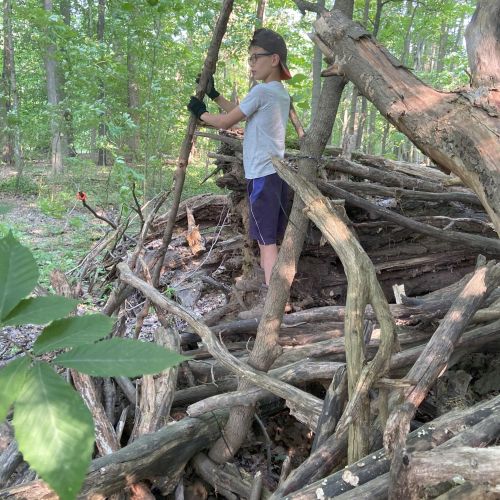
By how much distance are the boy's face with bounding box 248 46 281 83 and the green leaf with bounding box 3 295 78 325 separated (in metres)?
2.75

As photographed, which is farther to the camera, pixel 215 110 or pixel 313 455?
pixel 215 110

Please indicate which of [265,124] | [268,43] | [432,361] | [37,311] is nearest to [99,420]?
[432,361]

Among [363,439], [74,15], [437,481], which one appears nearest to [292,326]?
[363,439]

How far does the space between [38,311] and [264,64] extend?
2.82m

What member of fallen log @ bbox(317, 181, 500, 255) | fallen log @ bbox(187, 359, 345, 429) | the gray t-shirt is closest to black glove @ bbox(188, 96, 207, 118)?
the gray t-shirt

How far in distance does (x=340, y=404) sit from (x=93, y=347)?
1.38m

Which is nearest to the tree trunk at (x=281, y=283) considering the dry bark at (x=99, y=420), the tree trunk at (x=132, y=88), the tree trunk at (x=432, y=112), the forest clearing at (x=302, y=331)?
the forest clearing at (x=302, y=331)

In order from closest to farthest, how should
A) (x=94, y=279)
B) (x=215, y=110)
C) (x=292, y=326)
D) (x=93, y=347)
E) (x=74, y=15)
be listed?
(x=93, y=347) → (x=292, y=326) → (x=94, y=279) → (x=215, y=110) → (x=74, y=15)

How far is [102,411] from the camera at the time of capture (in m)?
2.31

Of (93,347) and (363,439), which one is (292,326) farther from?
(93,347)

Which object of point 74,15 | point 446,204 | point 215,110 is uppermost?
point 74,15

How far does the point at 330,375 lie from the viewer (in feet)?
7.22

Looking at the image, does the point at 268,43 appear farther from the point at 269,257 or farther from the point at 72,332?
the point at 72,332

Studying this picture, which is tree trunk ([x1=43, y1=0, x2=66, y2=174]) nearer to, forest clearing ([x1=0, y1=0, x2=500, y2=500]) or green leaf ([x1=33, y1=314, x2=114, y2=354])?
forest clearing ([x1=0, y1=0, x2=500, y2=500])
